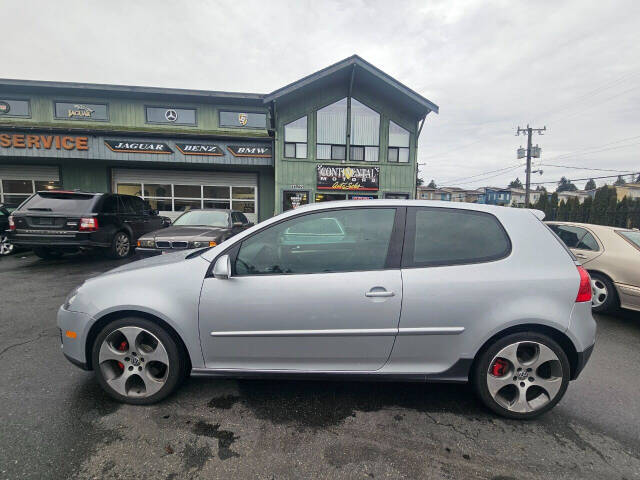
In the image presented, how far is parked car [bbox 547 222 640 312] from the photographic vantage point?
409 cm

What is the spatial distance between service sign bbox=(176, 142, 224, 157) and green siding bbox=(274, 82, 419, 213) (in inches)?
97.9

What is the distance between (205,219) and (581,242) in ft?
24.7

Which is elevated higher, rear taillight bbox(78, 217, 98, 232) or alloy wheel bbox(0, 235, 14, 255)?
rear taillight bbox(78, 217, 98, 232)

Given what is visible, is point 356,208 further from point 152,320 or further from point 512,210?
point 152,320

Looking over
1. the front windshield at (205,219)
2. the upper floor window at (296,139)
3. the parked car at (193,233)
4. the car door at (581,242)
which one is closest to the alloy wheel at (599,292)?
the car door at (581,242)

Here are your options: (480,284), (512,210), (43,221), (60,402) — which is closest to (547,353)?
(480,284)

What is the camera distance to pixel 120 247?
24.7 feet

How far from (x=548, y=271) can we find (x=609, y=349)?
2329 mm

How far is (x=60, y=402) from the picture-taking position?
2.27m

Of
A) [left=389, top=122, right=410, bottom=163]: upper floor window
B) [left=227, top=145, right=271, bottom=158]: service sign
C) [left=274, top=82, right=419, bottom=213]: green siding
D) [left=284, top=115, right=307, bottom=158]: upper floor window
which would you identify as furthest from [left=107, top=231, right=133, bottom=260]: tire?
[left=389, top=122, right=410, bottom=163]: upper floor window

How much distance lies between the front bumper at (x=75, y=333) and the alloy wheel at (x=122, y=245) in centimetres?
597

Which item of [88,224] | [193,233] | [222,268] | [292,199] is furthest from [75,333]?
[292,199]

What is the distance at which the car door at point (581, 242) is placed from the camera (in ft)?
14.8

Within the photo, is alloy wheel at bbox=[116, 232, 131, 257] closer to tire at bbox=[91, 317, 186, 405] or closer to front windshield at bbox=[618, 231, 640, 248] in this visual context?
tire at bbox=[91, 317, 186, 405]
